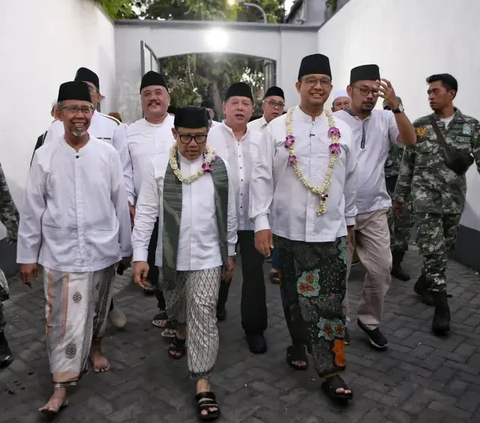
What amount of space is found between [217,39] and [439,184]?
34.8 feet

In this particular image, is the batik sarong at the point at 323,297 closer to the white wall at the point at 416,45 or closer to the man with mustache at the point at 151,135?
the man with mustache at the point at 151,135

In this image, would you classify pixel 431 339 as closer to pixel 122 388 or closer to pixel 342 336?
pixel 342 336

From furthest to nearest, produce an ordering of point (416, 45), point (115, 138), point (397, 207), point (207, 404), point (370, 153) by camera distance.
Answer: point (416, 45), point (397, 207), point (115, 138), point (370, 153), point (207, 404)

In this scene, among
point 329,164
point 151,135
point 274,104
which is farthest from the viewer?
point 274,104

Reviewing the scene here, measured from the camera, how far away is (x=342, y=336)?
11.4 ft

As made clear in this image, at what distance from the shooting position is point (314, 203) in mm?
3449

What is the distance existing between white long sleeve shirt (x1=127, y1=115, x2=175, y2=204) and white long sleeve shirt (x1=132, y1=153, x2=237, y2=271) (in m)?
1.32

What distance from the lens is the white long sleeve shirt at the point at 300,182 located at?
11.3 feet

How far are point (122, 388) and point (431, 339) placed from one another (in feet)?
8.82

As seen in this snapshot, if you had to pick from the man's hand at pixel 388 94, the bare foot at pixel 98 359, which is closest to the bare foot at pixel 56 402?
the bare foot at pixel 98 359

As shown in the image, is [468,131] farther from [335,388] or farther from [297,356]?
[335,388]

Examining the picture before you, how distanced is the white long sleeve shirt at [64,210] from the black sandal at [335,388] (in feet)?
5.78

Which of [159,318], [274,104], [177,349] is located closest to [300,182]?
[177,349]

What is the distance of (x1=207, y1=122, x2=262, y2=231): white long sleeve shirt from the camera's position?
431cm
